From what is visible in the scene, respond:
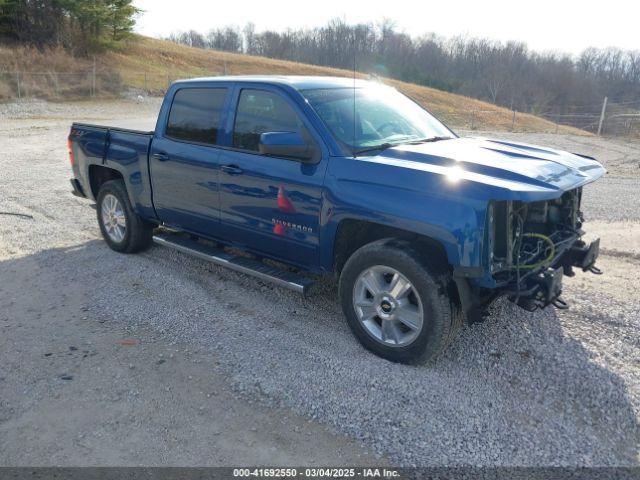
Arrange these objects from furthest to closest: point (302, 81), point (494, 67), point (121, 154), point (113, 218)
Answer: point (494, 67) → point (113, 218) → point (121, 154) → point (302, 81)

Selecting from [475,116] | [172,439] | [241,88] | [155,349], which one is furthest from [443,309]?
[475,116]

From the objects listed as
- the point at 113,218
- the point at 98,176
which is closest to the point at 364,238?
the point at 113,218

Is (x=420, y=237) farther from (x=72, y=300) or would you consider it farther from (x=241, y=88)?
(x=72, y=300)

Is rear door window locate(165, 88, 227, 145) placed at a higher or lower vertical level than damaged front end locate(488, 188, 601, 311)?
higher

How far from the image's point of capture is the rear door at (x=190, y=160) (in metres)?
4.86

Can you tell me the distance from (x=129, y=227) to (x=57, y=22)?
117ft

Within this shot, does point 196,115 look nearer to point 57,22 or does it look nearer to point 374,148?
point 374,148

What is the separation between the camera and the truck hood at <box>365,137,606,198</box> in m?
3.41

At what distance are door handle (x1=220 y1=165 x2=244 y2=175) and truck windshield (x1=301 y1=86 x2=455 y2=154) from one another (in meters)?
0.83

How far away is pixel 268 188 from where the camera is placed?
434cm

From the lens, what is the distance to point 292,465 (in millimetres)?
2938

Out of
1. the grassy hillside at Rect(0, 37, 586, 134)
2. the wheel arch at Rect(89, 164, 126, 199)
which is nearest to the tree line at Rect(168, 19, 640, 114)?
the grassy hillside at Rect(0, 37, 586, 134)

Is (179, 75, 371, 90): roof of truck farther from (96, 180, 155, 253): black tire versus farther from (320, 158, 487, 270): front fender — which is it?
(96, 180, 155, 253): black tire

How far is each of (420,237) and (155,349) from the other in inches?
85.3
